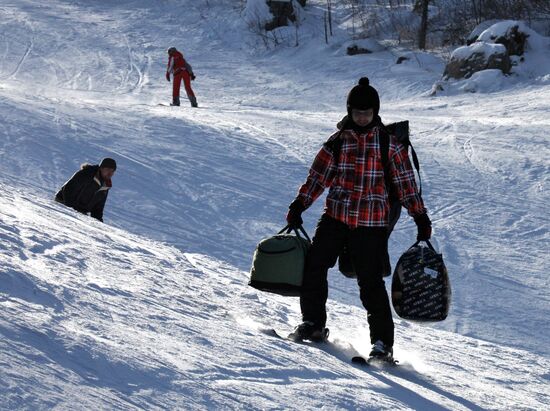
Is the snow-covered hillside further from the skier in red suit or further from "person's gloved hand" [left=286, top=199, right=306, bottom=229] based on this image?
the skier in red suit

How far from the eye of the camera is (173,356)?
12.6ft

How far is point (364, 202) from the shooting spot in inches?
196

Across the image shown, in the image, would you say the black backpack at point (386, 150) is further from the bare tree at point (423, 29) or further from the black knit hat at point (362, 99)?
the bare tree at point (423, 29)

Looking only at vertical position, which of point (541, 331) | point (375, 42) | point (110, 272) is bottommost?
point (541, 331)

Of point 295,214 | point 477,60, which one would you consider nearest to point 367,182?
→ point 295,214

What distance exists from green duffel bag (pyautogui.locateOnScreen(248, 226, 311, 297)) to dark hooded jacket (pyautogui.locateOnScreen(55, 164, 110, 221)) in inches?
163

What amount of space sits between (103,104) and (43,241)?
36.3ft

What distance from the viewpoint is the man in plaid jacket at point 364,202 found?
16.3 ft

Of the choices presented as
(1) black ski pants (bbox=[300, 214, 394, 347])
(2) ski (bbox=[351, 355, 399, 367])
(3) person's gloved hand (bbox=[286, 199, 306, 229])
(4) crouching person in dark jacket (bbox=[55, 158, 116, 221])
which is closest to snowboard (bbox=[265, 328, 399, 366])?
(2) ski (bbox=[351, 355, 399, 367])

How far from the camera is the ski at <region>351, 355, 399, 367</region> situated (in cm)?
491

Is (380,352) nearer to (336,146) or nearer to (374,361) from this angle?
(374,361)

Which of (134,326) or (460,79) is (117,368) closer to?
(134,326)

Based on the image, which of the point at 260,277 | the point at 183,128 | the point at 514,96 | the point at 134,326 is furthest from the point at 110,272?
the point at 514,96

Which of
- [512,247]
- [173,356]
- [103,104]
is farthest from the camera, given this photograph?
[103,104]
